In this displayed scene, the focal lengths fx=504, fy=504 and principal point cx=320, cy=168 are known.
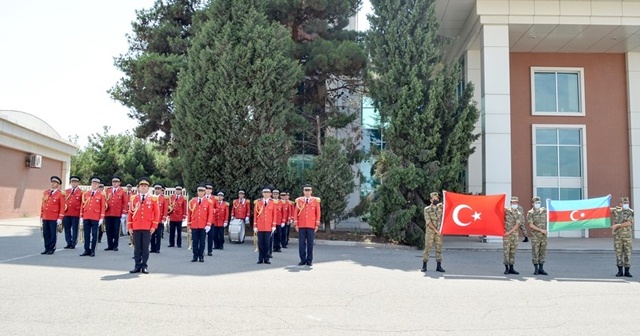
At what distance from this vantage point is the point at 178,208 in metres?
16.6

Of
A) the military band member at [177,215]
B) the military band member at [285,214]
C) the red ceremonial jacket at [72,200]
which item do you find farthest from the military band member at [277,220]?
the red ceremonial jacket at [72,200]

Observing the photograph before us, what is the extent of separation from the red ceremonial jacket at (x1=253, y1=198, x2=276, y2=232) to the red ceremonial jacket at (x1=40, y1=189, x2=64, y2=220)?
5256 mm

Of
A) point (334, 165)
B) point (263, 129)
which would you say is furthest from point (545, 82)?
point (263, 129)

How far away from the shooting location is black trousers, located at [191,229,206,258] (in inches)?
497

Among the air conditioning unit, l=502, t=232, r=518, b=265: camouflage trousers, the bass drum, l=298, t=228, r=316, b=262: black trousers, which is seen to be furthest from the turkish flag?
the air conditioning unit

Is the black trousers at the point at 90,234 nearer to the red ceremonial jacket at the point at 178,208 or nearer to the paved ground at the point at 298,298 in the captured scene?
the paved ground at the point at 298,298

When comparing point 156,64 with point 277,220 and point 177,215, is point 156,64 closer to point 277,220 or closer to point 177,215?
point 177,215

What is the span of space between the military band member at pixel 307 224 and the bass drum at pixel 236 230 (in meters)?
5.14

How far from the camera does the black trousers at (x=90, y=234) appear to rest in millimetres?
13070

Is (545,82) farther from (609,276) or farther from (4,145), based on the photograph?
(4,145)

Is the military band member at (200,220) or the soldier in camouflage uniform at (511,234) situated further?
the military band member at (200,220)

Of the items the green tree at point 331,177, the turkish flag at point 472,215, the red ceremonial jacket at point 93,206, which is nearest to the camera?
the turkish flag at point 472,215

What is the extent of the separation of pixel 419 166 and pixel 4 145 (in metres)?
Answer: 20.4

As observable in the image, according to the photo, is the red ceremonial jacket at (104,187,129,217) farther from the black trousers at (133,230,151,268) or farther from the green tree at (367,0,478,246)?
the green tree at (367,0,478,246)
